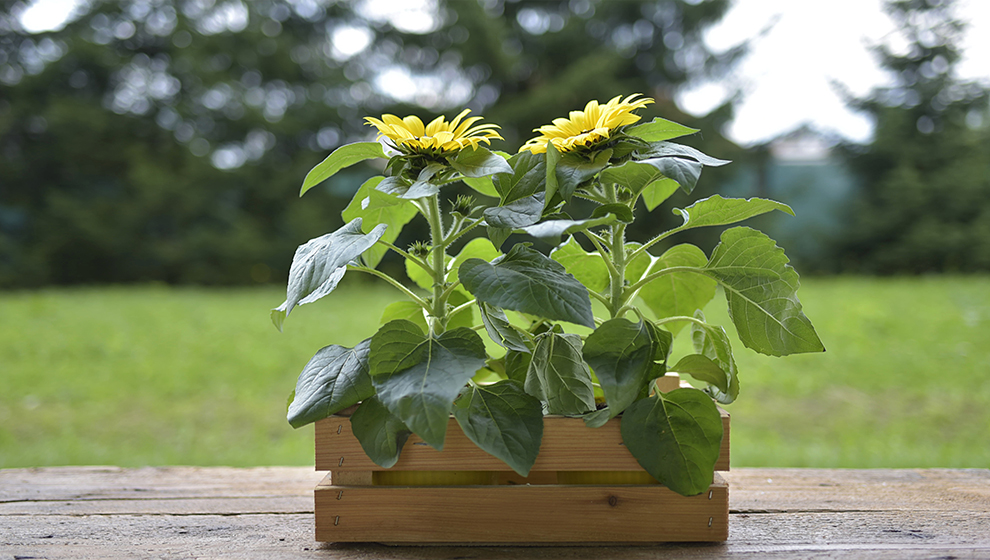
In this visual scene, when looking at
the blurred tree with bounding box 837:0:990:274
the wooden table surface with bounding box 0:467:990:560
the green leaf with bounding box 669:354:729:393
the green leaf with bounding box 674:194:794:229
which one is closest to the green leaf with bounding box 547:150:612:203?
the green leaf with bounding box 674:194:794:229

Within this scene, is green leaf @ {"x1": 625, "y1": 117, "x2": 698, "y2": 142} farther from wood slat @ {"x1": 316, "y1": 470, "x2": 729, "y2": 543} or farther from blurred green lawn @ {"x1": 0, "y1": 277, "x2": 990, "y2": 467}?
blurred green lawn @ {"x1": 0, "y1": 277, "x2": 990, "y2": 467}

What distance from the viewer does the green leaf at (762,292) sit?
61cm

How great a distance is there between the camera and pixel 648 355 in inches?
22.8

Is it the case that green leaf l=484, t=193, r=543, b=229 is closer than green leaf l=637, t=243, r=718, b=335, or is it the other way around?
green leaf l=484, t=193, r=543, b=229

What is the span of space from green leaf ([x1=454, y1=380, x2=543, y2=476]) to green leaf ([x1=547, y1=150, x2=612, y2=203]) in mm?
181

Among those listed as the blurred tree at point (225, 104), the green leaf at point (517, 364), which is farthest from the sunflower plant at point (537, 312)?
the blurred tree at point (225, 104)

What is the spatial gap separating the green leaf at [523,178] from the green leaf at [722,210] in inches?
5.8

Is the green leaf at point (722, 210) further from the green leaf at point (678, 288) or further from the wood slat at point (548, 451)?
the wood slat at point (548, 451)

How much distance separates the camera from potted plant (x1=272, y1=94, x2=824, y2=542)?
563 millimetres

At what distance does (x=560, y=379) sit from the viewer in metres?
0.60

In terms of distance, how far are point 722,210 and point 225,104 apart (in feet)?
19.2

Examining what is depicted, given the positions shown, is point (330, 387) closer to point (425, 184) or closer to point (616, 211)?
point (425, 184)

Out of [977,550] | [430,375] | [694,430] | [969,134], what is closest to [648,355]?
[694,430]

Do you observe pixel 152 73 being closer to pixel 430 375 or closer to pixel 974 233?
pixel 430 375
